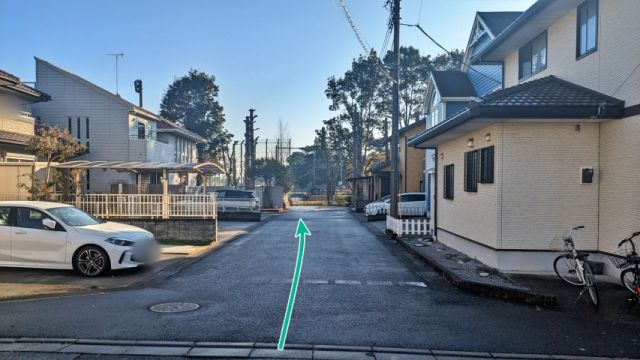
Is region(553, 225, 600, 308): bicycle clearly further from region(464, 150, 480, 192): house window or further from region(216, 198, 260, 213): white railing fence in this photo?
region(216, 198, 260, 213): white railing fence

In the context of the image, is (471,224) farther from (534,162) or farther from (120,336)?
(120,336)

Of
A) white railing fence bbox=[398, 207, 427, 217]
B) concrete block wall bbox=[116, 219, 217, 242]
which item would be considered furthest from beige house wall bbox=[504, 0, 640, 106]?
white railing fence bbox=[398, 207, 427, 217]

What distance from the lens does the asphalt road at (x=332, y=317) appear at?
579 centimetres

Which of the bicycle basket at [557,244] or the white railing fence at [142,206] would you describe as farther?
the white railing fence at [142,206]

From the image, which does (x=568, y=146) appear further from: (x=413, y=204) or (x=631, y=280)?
(x=413, y=204)

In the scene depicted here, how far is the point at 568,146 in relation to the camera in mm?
9664

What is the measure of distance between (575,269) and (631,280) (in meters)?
0.82

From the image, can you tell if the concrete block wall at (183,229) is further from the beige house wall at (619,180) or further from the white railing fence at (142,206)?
the beige house wall at (619,180)

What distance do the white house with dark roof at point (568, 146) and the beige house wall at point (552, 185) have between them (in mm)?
20

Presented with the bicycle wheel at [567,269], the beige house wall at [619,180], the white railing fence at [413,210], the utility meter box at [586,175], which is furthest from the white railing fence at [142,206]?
the white railing fence at [413,210]

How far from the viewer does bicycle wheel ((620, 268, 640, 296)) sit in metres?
7.20

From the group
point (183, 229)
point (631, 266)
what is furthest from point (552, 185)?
point (183, 229)

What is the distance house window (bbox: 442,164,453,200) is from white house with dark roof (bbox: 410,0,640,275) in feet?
10.3

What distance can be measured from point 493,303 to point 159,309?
5043 mm
